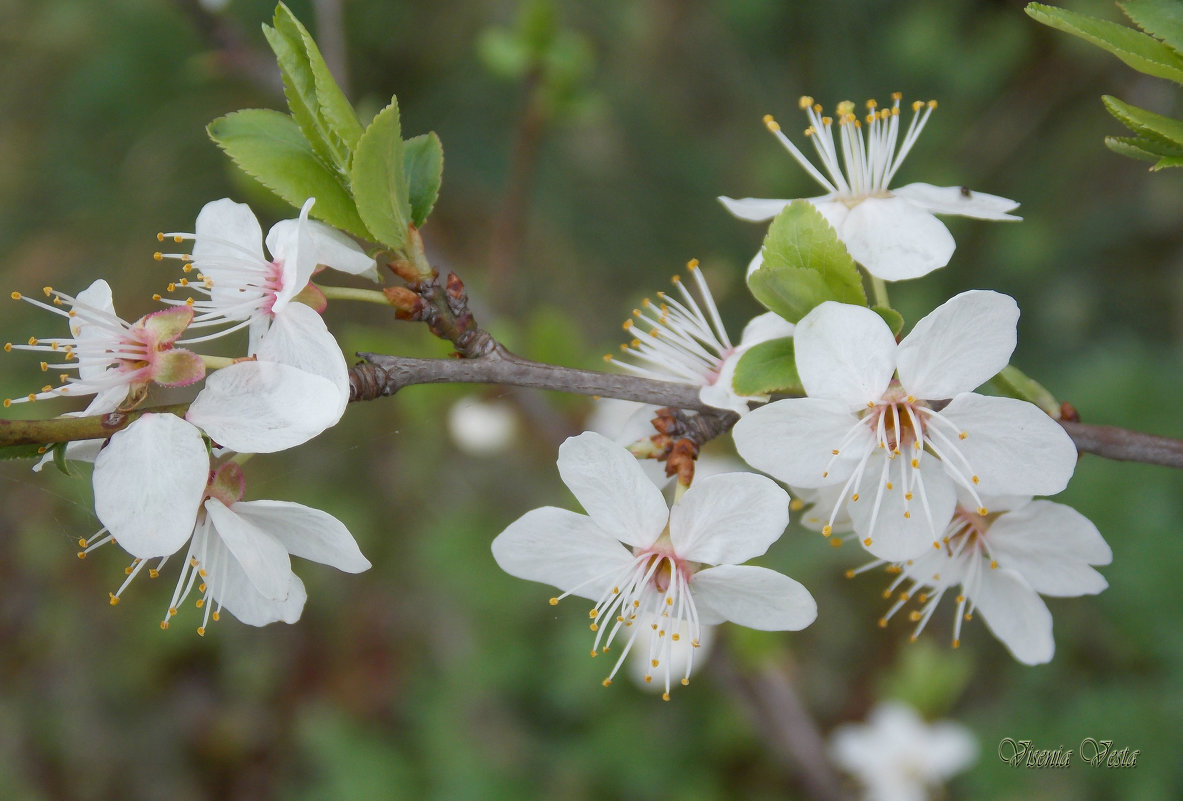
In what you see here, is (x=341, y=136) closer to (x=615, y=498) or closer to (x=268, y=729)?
(x=615, y=498)

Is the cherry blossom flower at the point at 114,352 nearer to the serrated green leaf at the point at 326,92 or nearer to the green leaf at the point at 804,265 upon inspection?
the serrated green leaf at the point at 326,92

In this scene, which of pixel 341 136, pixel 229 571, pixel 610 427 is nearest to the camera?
pixel 341 136

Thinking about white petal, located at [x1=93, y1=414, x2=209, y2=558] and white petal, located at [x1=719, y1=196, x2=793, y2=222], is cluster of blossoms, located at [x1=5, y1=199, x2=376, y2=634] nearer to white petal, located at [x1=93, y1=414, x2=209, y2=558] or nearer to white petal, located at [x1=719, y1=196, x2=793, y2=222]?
white petal, located at [x1=93, y1=414, x2=209, y2=558]

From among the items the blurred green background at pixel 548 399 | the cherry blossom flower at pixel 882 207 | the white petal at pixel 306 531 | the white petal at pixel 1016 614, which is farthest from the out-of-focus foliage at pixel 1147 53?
the blurred green background at pixel 548 399

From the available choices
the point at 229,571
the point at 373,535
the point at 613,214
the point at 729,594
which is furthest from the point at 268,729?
the point at 729,594

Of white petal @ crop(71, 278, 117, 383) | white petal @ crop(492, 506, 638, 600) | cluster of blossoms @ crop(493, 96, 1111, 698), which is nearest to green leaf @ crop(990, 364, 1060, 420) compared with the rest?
cluster of blossoms @ crop(493, 96, 1111, 698)

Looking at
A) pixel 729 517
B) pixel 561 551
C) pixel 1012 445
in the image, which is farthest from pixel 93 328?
pixel 1012 445
